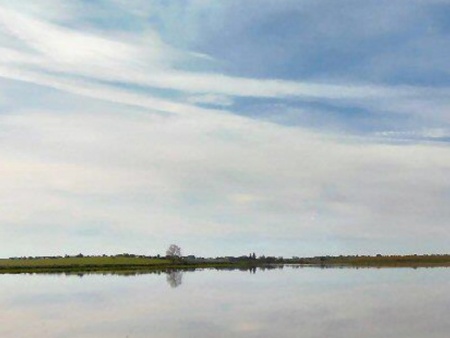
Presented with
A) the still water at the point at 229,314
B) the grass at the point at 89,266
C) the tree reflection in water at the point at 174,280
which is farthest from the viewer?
the grass at the point at 89,266

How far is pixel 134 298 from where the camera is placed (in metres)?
55.2

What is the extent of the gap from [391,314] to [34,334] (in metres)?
21.2

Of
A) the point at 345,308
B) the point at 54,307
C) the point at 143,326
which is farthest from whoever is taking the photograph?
the point at 54,307

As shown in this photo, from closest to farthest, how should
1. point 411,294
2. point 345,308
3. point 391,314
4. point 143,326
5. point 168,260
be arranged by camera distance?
point 143,326 < point 391,314 < point 345,308 < point 411,294 < point 168,260

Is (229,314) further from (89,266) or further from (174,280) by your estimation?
(89,266)

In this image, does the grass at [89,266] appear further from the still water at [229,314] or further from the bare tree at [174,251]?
the still water at [229,314]

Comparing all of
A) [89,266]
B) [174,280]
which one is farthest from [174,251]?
[174,280]

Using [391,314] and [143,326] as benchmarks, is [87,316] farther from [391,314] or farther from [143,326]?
[391,314]

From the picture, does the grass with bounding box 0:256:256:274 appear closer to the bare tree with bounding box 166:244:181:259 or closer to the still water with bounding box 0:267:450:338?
the bare tree with bounding box 166:244:181:259

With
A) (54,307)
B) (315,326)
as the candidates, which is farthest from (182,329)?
(54,307)

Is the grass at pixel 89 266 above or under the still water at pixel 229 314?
above

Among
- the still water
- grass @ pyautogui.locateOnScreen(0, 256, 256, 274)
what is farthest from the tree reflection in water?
grass @ pyautogui.locateOnScreen(0, 256, 256, 274)

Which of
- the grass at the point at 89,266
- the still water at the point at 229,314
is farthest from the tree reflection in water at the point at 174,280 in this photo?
the grass at the point at 89,266

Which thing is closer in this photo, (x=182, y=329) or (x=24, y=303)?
(x=182, y=329)
